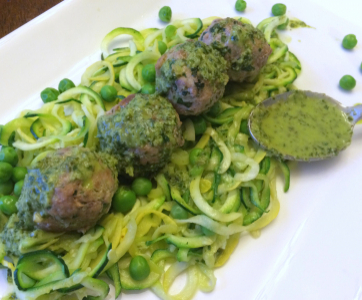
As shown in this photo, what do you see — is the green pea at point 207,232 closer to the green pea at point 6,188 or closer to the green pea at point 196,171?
the green pea at point 196,171

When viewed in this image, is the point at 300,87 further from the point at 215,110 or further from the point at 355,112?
the point at 215,110

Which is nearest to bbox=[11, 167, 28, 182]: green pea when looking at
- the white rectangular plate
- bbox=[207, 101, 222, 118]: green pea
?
the white rectangular plate

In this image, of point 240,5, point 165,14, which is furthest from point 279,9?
point 165,14

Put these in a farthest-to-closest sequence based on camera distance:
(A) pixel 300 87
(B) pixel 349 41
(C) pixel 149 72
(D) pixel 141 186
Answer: (B) pixel 349 41
(A) pixel 300 87
(C) pixel 149 72
(D) pixel 141 186

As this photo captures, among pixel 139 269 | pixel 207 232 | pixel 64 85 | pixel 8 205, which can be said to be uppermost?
pixel 64 85

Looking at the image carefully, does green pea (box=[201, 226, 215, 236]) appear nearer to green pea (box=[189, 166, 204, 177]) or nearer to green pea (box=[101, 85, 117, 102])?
green pea (box=[189, 166, 204, 177])

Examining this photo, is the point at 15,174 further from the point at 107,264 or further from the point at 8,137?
the point at 107,264

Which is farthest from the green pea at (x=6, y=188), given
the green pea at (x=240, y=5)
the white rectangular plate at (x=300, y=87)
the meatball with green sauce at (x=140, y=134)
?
the green pea at (x=240, y=5)
